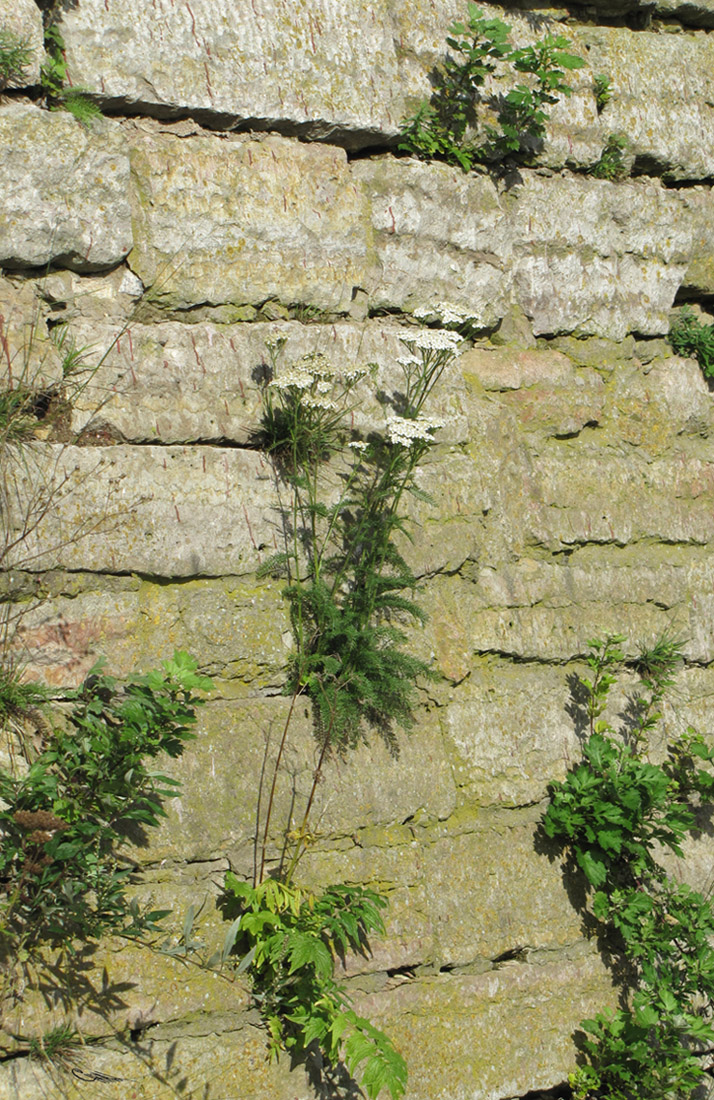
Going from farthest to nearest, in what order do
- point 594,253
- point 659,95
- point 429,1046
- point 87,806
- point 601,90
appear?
point 659,95 → point 601,90 → point 594,253 → point 429,1046 → point 87,806

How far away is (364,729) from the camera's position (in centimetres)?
380

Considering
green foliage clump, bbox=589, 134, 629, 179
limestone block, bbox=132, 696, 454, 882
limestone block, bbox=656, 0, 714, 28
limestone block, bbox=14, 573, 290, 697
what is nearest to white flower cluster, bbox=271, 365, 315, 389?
limestone block, bbox=14, 573, 290, 697

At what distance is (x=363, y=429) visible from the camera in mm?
4160

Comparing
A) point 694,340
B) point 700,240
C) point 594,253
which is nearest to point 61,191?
point 594,253

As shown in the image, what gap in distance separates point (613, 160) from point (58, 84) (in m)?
2.67

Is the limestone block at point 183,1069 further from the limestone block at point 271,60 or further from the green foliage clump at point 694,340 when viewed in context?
the green foliage clump at point 694,340

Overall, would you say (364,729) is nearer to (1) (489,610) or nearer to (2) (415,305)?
(1) (489,610)

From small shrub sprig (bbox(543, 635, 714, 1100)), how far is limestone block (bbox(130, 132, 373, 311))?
6.47 feet

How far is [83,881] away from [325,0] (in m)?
3.67

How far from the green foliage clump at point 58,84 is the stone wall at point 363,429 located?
4 centimetres

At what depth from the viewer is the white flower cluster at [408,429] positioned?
3.69m

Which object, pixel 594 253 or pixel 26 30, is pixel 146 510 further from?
pixel 594 253

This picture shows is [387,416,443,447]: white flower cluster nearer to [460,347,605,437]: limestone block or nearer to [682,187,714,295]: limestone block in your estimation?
[460,347,605,437]: limestone block

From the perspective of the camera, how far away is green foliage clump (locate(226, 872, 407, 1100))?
124 inches
